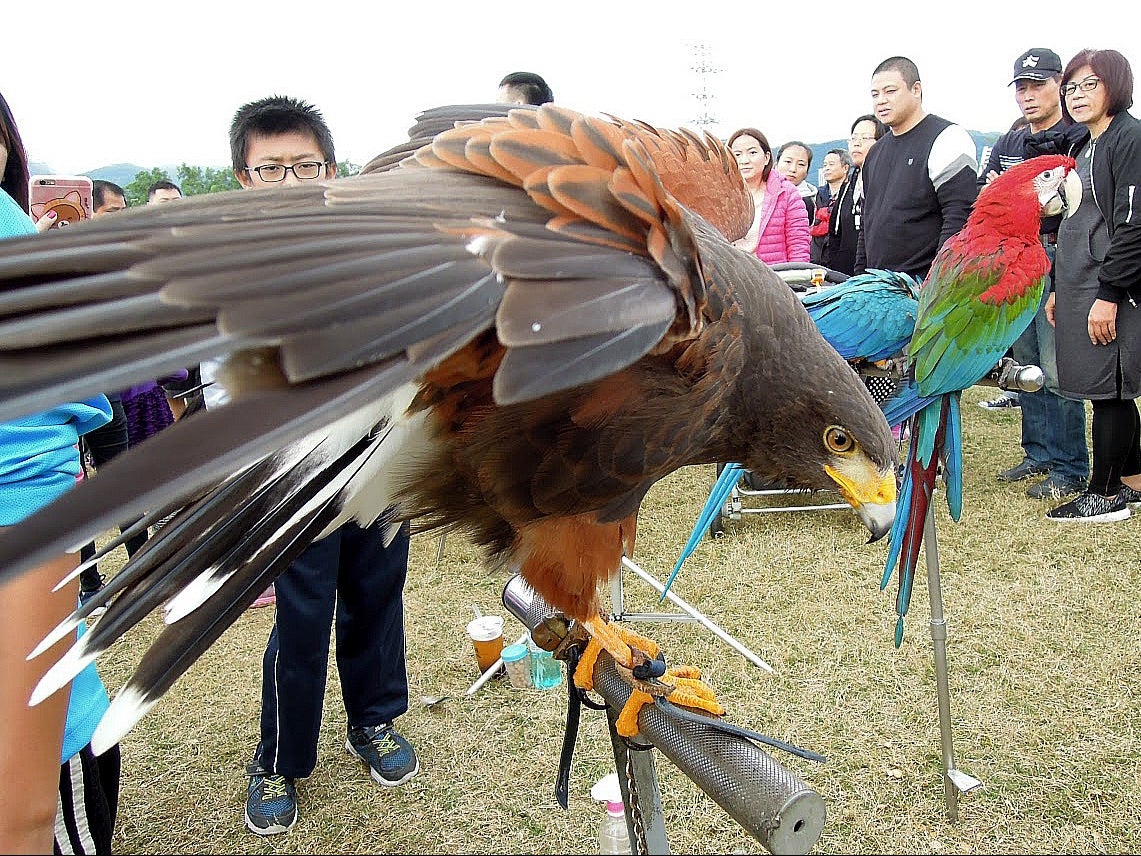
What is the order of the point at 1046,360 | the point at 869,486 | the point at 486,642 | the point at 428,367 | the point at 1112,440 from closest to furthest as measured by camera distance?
the point at 428,367, the point at 869,486, the point at 486,642, the point at 1112,440, the point at 1046,360

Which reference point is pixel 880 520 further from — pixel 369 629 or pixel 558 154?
pixel 369 629

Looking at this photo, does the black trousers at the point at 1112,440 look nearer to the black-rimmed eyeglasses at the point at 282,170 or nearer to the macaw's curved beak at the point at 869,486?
the macaw's curved beak at the point at 869,486

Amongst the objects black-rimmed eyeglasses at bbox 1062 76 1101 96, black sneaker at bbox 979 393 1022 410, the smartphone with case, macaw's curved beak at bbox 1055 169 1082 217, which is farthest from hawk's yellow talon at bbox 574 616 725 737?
black sneaker at bbox 979 393 1022 410

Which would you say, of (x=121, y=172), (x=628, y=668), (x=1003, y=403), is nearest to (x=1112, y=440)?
(x=1003, y=403)

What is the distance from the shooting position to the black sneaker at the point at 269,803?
254cm

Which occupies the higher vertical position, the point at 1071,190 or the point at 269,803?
the point at 1071,190

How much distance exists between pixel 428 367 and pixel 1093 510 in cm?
497

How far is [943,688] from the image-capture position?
235cm

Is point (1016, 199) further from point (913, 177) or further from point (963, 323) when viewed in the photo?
point (913, 177)

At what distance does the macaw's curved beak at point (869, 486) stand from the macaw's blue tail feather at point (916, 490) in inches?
22.3

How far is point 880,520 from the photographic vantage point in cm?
161

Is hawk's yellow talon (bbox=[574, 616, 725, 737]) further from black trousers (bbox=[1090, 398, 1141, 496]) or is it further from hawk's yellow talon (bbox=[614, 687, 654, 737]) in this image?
black trousers (bbox=[1090, 398, 1141, 496])

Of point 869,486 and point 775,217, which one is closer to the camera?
point 869,486

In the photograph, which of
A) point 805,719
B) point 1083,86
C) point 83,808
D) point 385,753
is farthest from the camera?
point 1083,86
